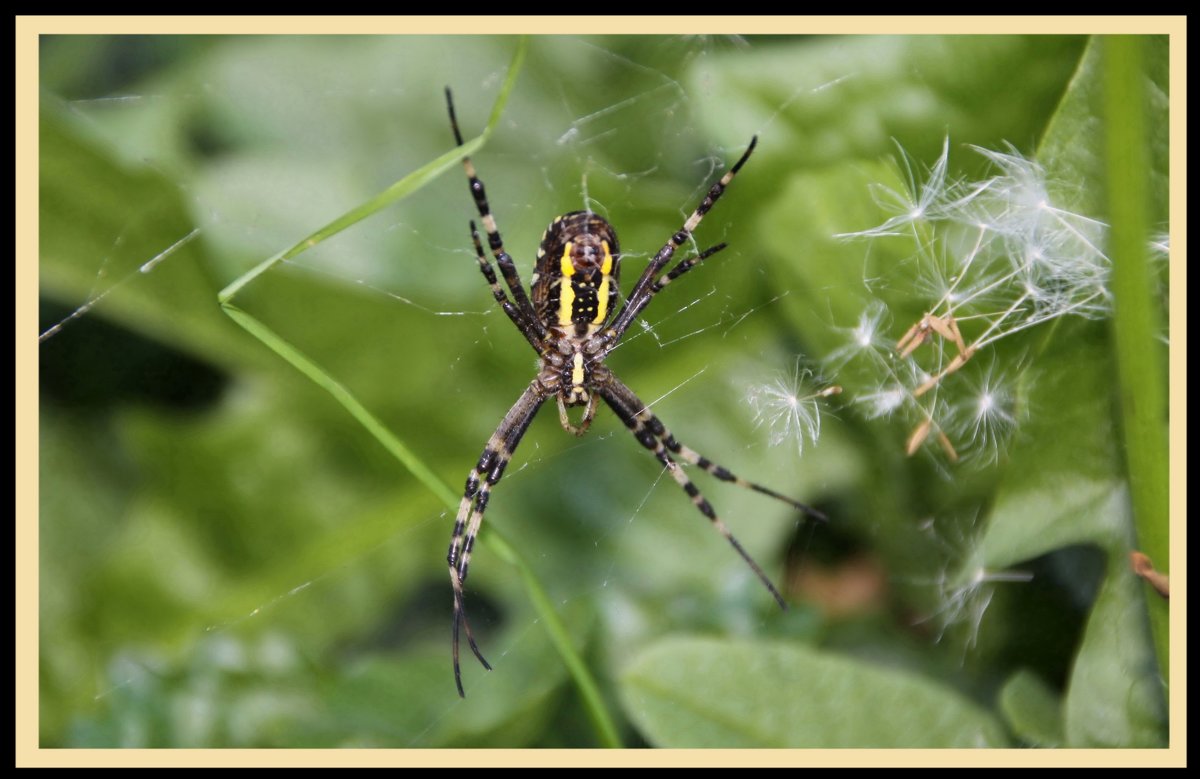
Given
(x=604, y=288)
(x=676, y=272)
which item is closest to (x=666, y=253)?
(x=676, y=272)

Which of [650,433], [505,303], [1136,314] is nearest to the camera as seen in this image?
[1136,314]

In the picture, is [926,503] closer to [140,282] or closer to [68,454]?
[140,282]

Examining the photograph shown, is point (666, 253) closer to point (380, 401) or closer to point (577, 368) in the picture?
point (577, 368)

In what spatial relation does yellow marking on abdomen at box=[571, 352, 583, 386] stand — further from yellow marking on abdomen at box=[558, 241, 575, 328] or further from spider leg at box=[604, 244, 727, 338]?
spider leg at box=[604, 244, 727, 338]

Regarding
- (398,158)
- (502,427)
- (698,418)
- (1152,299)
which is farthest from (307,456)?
(1152,299)

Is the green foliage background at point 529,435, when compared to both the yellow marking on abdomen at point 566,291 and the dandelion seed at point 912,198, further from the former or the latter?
the yellow marking on abdomen at point 566,291
